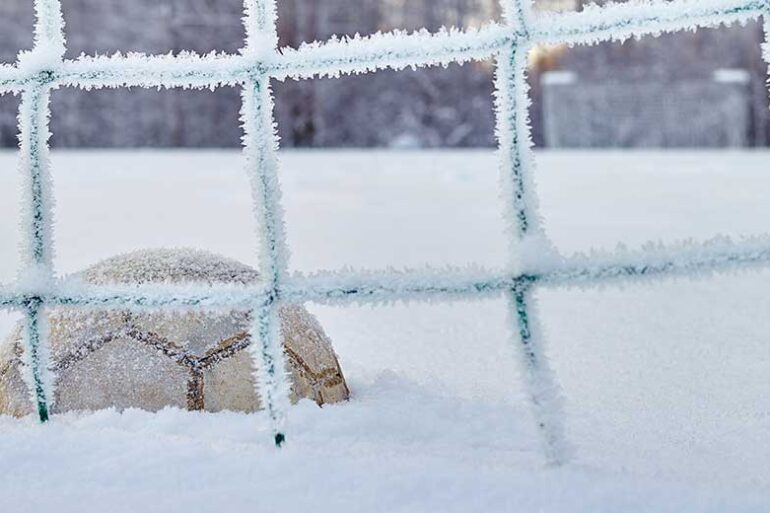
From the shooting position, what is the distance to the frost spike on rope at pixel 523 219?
915 millimetres

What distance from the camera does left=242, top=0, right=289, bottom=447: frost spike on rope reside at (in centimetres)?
98

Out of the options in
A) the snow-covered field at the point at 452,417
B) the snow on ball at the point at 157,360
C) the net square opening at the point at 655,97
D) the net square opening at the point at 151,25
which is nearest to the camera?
the snow-covered field at the point at 452,417

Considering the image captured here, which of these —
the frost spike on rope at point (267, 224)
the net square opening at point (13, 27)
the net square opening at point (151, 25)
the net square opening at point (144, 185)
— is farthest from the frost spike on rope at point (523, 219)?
the net square opening at point (13, 27)

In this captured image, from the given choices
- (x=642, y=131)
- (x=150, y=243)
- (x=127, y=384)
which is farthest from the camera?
(x=642, y=131)

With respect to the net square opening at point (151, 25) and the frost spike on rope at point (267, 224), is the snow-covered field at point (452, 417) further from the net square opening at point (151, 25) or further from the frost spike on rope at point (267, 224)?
the net square opening at point (151, 25)

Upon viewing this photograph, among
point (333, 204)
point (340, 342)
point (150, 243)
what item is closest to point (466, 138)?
point (333, 204)

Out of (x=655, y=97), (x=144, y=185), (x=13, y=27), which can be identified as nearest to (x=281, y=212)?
(x=144, y=185)

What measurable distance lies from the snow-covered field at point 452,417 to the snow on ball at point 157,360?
0.19 feet

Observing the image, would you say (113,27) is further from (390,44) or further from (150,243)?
(390,44)

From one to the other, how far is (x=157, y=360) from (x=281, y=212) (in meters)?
0.34

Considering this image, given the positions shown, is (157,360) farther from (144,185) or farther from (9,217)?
(144,185)

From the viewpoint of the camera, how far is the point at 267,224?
99 cm

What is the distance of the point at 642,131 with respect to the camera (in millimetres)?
11719

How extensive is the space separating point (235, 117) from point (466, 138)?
2909mm
